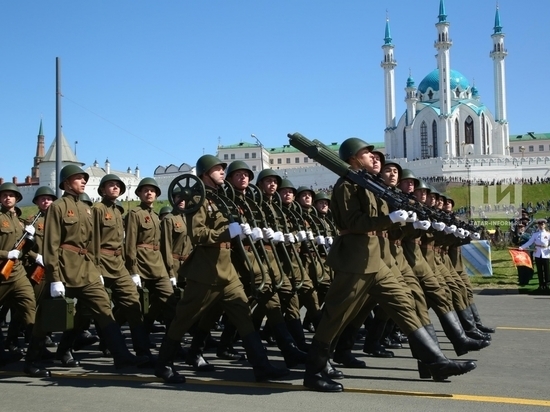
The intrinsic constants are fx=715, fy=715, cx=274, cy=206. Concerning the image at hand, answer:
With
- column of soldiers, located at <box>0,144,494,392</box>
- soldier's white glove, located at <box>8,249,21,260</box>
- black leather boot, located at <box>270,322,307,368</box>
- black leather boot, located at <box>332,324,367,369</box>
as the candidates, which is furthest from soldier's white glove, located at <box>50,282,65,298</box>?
black leather boot, located at <box>332,324,367,369</box>

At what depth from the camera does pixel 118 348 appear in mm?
7512

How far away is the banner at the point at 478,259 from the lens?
21016 millimetres

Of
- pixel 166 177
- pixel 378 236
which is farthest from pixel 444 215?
pixel 166 177

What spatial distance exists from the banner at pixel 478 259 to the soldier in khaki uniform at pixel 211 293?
592 inches

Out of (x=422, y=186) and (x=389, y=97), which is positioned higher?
(x=389, y=97)

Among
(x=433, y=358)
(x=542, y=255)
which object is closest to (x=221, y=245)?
(x=433, y=358)

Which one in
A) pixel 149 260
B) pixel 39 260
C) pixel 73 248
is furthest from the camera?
pixel 39 260

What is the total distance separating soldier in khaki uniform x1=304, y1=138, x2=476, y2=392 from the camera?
6449 mm

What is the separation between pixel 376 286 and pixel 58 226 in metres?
3.40

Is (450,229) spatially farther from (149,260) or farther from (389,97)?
(389,97)

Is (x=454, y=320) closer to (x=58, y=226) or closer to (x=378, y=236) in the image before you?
(x=378, y=236)

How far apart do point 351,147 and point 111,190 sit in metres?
3.23

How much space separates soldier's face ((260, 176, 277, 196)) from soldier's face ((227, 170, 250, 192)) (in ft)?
3.22

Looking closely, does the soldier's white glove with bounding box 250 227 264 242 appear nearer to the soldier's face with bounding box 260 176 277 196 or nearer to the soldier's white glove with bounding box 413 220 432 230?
the soldier's white glove with bounding box 413 220 432 230
